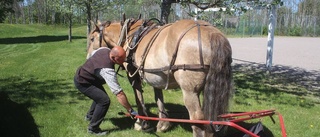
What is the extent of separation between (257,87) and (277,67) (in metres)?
4.81

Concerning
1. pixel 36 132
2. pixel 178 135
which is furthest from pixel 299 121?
pixel 36 132

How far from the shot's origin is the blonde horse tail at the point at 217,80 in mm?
3270

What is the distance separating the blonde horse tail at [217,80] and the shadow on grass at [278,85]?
139 inches

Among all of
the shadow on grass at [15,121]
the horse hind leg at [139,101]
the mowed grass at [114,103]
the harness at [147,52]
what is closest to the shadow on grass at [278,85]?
the mowed grass at [114,103]

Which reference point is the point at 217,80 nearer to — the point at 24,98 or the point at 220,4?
the point at 220,4

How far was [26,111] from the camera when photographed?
6.02m

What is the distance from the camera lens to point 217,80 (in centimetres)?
331

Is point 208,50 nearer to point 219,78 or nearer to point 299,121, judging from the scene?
point 219,78

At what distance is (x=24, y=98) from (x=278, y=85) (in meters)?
7.04

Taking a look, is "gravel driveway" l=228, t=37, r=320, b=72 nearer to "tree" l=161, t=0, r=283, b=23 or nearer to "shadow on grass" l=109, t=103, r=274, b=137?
"tree" l=161, t=0, r=283, b=23

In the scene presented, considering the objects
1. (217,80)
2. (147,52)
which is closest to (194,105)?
(217,80)

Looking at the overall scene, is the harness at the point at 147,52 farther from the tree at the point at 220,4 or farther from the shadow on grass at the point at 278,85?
the shadow on grass at the point at 278,85

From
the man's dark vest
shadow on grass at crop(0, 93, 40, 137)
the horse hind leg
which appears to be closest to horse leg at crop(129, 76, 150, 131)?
the horse hind leg

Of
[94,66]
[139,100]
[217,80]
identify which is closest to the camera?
[217,80]
